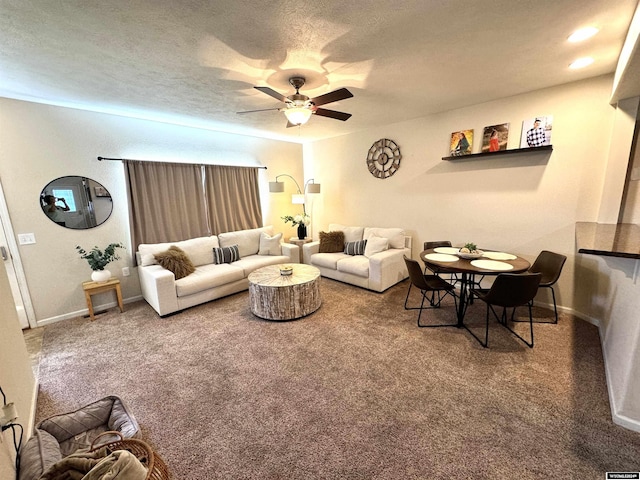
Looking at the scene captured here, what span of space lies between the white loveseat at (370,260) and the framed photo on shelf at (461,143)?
1.38 m

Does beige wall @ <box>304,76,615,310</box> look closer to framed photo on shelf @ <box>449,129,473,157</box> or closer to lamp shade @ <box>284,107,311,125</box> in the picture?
framed photo on shelf @ <box>449,129,473,157</box>

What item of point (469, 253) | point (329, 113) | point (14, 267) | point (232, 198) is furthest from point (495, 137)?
point (14, 267)

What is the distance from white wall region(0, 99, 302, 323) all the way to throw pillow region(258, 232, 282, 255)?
1838 mm

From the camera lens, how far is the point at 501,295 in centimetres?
236

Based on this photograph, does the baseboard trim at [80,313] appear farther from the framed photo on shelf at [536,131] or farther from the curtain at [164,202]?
the framed photo on shelf at [536,131]

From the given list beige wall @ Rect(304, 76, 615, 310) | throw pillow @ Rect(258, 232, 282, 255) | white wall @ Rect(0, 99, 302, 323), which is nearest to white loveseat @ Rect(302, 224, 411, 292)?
beige wall @ Rect(304, 76, 615, 310)

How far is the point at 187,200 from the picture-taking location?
4250 mm

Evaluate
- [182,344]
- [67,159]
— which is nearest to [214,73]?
[67,159]

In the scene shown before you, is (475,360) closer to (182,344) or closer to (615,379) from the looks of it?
(615,379)

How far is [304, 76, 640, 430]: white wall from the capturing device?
80.4 inches

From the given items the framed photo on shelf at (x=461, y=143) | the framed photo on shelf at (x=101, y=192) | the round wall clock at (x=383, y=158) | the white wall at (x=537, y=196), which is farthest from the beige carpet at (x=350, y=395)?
the round wall clock at (x=383, y=158)

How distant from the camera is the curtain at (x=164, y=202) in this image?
3746 millimetres

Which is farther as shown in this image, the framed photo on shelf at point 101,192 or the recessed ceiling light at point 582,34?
the framed photo on shelf at point 101,192

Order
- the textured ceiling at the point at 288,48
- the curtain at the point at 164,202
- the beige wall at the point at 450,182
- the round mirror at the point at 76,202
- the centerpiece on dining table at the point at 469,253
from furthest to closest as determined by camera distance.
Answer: the curtain at the point at 164,202
the round mirror at the point at 76,202
the centerpiece on dining table at the point at 469,253
the beige wall at the point at 450,182
the textured ceiling at the point at 288,48
